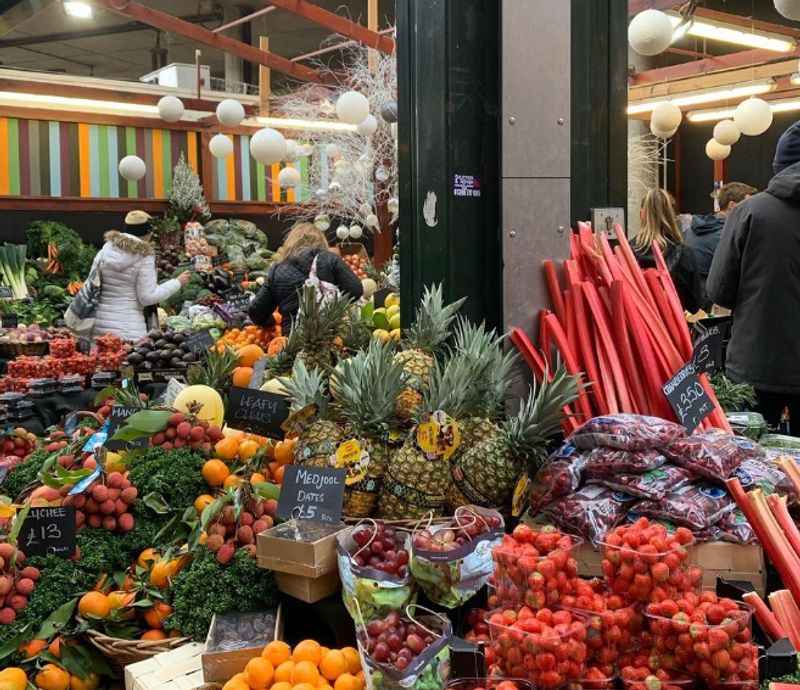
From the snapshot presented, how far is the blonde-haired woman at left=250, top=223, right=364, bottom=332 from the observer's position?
5.24 metres

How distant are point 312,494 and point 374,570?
13.6 inches

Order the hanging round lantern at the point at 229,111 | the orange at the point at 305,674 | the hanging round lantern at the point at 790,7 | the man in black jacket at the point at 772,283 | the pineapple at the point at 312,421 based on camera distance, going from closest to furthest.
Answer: the orange at the point at 305,674 < the pineapple at the point at 312,421 < the man in black jacket at the point at 772,283 < the hanging round lantern at the point at 790,7 < the hanging round lantern at the point at 229,111

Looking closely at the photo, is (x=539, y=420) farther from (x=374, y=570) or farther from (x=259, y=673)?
(x=259, y=673)

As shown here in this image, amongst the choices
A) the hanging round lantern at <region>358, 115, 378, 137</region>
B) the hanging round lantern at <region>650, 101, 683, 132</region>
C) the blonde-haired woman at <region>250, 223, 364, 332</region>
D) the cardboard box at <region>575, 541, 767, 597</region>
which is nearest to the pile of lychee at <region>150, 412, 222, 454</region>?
the cardboard box at <region>575, 541, 767, 597</region>

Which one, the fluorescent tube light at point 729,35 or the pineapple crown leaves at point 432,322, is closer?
the pineapple crown leaves at point 432,322

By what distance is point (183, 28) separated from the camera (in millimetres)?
11172

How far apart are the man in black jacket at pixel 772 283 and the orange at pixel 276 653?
2.76m

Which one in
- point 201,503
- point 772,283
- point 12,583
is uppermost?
point 772,283

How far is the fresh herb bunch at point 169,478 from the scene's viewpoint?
247cm

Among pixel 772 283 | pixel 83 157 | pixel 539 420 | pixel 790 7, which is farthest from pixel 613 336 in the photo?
pixel 83 157

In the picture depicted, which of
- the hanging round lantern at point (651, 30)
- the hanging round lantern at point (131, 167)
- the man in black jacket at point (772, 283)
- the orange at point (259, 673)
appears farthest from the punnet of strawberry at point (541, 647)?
the hanging round lantern at point (131, 167)

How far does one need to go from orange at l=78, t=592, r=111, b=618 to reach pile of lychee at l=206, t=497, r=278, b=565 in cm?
31

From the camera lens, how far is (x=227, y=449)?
271cm

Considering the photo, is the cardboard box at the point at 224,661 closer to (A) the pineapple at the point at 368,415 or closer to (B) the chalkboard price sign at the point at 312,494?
(B) the chalkboard price sign at the point at 312,494
